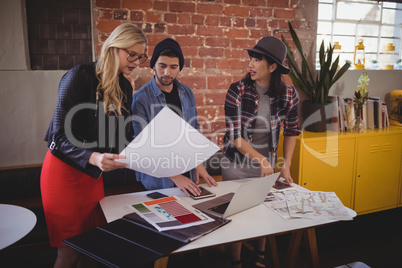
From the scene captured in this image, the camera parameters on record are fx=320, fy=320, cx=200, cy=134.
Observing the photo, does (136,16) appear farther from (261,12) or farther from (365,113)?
(365,113)

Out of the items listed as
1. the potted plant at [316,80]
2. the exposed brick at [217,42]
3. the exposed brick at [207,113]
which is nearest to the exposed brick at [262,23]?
the potted plant at [316,80]

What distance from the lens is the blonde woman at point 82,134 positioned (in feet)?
5.33

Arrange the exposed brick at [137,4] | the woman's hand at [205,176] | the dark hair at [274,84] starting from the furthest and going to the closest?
1. the exposed brick at [137,4]
2. the dark hair at [274,84]
3. the woman's hand at [205,176]

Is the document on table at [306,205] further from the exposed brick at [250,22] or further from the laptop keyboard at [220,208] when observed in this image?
the exposed brick at [250,22]

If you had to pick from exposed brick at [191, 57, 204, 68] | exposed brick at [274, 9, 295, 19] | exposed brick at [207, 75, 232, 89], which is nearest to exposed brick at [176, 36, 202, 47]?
exposed brick at [191, 57, 204, 68]

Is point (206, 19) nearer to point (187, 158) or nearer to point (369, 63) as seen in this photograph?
point (187, 158)

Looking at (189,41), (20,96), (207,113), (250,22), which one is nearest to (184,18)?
(189,41)

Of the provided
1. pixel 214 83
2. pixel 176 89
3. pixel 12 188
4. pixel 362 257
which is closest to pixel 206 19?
pixel 214 83

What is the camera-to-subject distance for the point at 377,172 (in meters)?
3.40

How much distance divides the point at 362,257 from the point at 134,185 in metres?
2.05

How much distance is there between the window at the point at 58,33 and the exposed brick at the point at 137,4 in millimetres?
304

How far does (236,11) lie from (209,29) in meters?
0.34

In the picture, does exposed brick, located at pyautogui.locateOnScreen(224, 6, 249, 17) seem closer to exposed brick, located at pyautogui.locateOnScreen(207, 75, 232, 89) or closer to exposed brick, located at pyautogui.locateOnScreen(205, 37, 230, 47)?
exposed brick, located at pyautogui.locateOnScreen(205, 37, 230, 47)

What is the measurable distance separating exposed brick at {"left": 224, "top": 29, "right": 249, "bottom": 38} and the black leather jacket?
5.57 ft
